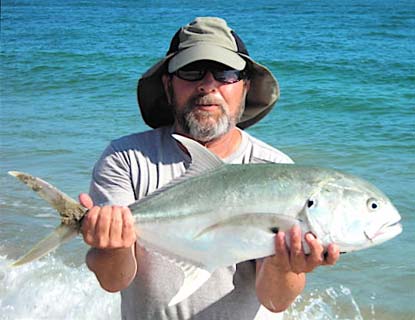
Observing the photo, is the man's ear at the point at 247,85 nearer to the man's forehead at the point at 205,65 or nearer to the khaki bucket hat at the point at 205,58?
the khaki bucket hat at the point at 205,58

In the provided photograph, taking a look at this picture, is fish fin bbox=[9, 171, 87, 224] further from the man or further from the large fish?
the man

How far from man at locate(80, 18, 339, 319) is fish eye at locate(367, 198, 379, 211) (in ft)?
1.80

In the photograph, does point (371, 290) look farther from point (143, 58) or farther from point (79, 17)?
point (79, 17)

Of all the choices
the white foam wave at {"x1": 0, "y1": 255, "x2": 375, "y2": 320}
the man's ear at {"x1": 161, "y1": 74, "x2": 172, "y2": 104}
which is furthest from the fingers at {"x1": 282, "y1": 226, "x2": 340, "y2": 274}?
the white foam wave at {"x1": 0, "y1": 255, "x2": 375, "y2": 320}

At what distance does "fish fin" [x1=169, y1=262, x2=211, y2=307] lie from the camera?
271 cm

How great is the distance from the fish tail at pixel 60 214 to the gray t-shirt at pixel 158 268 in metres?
0.33

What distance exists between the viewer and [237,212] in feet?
8.41

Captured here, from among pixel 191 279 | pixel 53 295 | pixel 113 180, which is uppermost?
pixel 113 180

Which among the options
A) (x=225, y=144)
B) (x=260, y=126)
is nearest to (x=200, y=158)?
(x=225, y=144)

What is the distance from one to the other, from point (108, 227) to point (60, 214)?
0.19 meters

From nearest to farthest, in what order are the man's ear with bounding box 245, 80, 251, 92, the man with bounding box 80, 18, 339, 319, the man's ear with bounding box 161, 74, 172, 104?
the man with bounding box 80, 18, 339, 319
the man's ear with bounding box 161, 74, 172, 104
the man's ear with bounding box 245, 80, 251, 92

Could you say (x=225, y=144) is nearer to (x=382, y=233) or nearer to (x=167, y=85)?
(x=167, y=85)

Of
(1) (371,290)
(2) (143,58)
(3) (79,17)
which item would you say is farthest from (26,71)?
(3) (79,17)

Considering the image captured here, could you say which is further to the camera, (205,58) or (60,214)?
(205,58)
